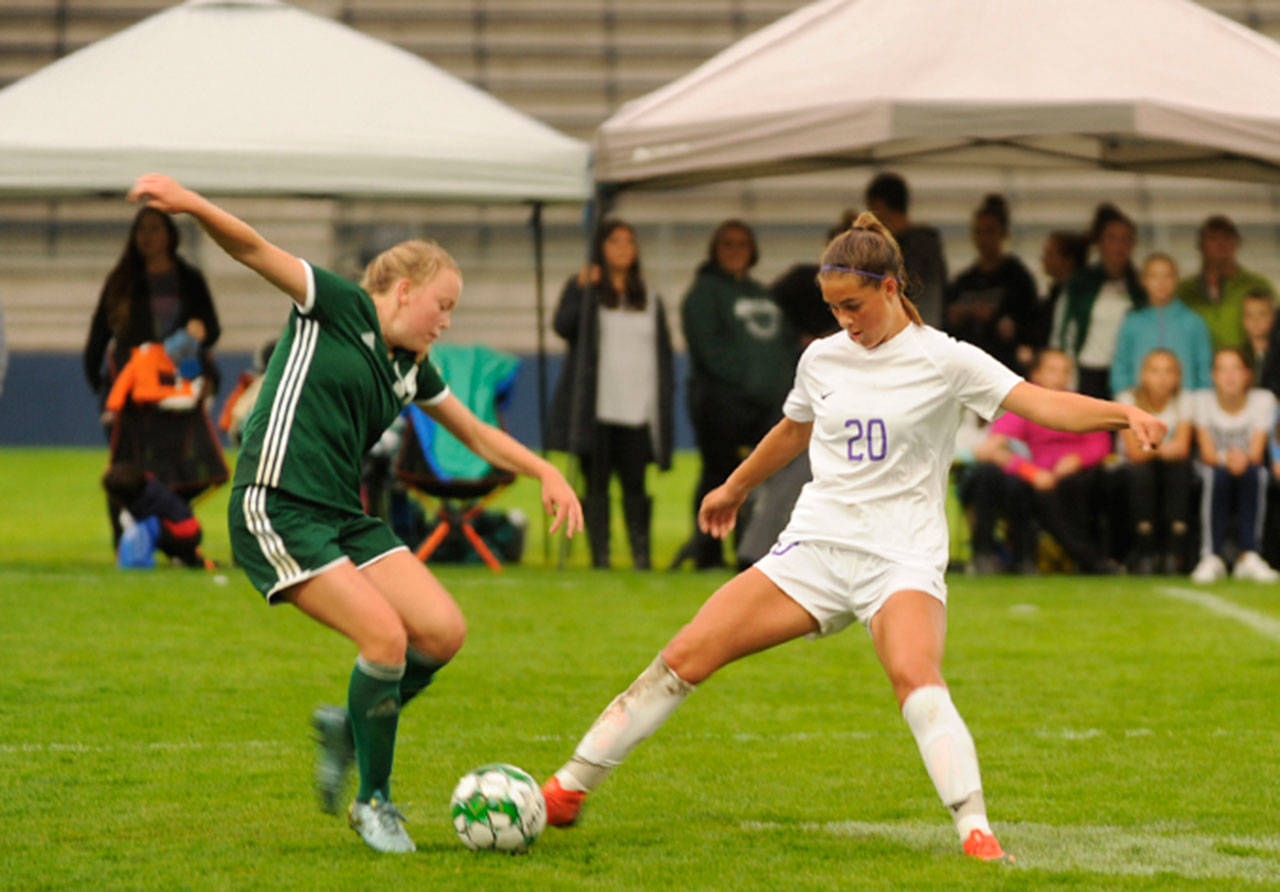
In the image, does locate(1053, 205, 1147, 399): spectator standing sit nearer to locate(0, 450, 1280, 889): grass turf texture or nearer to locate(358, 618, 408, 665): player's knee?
locate(0, 450, 1280, 889): grass turf texture

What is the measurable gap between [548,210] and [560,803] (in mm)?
23579

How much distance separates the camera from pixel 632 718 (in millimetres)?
4984

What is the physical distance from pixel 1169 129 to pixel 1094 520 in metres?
2.58

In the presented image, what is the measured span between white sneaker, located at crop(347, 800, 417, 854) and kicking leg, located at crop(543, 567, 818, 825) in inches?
16.3

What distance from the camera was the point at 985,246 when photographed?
12.4 metres

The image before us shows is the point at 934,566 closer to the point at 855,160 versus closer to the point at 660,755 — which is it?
the point at 660,755

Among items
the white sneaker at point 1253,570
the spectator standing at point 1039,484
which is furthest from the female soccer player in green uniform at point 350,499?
the white sneaker at point 1253,570

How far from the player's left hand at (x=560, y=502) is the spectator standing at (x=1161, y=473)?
276 inches

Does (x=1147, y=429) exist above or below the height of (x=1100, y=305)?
above

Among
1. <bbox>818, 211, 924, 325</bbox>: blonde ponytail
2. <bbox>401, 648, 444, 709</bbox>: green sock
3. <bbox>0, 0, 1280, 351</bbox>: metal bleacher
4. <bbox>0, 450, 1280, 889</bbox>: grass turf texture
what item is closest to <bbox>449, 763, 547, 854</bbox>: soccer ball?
<bbox>0, 450, 1280, 889</bbox>: grass turf texture

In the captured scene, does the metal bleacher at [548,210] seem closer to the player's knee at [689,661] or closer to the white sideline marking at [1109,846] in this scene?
the white sideline marking at [1109,846]

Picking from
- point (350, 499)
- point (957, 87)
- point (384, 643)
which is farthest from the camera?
point (957, 87)

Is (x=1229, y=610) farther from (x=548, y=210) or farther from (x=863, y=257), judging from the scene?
(x=548, y=210)

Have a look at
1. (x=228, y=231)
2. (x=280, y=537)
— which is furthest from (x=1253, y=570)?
(x=228, y=231)
